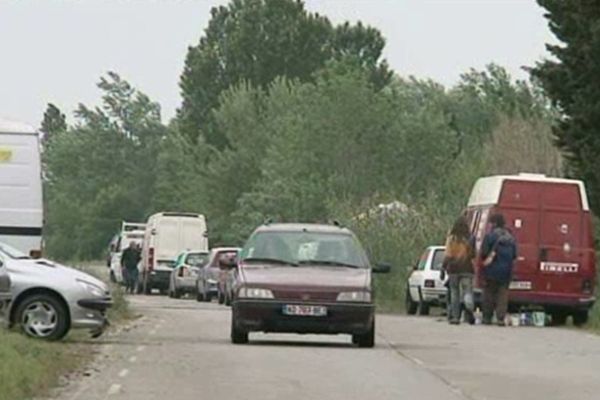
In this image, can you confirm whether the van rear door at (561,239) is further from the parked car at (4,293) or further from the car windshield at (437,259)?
the parked car at (4,293)

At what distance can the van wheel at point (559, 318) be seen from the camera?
3541 cm

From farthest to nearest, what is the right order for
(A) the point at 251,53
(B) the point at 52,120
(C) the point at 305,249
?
(B) the point at 52,120 → (A) the point at 251,53 → (C) the point at 305,249

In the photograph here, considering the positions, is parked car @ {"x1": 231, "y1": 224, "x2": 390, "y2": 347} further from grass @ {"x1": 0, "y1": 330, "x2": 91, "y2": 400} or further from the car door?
the car door

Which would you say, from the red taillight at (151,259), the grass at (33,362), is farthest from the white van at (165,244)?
the grass at (33,362)

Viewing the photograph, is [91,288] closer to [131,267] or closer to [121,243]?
[131,267]

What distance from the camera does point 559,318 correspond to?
35781 millimetres

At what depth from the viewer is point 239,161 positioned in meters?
95.5

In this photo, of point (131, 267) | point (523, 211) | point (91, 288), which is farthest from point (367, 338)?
point (131, 267)

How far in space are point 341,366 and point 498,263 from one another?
37.5 ft

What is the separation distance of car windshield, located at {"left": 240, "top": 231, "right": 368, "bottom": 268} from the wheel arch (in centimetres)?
277

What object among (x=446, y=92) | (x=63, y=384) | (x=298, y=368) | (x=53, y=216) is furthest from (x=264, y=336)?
(x=446, y=92)

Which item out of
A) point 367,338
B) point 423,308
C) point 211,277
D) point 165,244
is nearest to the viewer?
point 367,338

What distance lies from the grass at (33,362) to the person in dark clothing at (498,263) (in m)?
9.16

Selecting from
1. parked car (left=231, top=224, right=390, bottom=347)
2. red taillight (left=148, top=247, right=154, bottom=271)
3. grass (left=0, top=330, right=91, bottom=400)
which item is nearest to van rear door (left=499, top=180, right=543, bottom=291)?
parked car (left=231, top=224, right=390, bottom=347)
